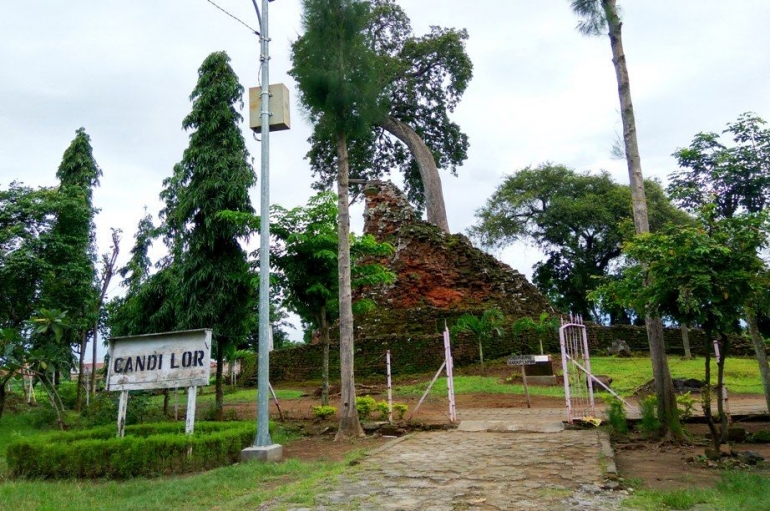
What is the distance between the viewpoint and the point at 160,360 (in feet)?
26.7

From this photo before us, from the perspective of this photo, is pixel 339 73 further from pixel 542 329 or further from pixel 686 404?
pixel 542 329

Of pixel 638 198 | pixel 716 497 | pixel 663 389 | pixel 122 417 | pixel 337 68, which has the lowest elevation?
pixel 716 497

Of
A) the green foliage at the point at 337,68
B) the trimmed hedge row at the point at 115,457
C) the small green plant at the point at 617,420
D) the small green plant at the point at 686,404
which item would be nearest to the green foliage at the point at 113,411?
the trimmed hedge row at the point at 115,457

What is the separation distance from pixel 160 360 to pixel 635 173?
301 inches

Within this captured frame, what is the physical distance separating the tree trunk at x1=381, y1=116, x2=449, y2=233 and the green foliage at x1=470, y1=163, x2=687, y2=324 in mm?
6125

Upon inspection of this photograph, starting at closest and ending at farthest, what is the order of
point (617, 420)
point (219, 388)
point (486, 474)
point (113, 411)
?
point (486, 474) < point (617, 420) < point (113, 411) < point (219, 388)

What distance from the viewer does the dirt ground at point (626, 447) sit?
594cm

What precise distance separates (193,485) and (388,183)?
25.1 meters

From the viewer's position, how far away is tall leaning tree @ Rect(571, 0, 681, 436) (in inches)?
322

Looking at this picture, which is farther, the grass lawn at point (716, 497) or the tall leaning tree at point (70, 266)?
the tall leaning tree at point (70, 266)

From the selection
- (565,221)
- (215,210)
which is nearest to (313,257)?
(215,210)

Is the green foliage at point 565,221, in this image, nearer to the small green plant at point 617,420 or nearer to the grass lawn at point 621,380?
the grass lawn at point 621,380

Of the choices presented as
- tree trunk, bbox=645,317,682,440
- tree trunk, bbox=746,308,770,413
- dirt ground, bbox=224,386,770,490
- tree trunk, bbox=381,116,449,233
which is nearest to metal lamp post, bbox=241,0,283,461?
dirt ground, bbox=224,386,770,490

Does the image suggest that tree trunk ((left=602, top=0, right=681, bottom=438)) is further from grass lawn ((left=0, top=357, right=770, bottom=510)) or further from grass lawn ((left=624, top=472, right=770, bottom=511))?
grass lawn ((left=624, top=472, right=770, bottom=511))
